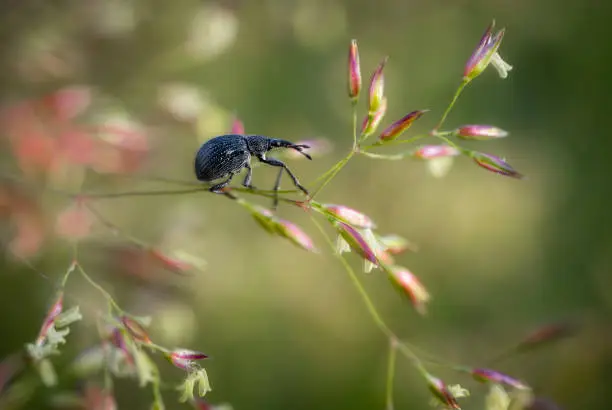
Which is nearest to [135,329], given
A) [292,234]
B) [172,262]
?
[172,262]

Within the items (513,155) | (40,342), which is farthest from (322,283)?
(40,342)

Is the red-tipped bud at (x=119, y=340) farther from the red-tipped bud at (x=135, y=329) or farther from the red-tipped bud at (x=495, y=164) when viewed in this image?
the red-tipped bud at (x=495, y=164)

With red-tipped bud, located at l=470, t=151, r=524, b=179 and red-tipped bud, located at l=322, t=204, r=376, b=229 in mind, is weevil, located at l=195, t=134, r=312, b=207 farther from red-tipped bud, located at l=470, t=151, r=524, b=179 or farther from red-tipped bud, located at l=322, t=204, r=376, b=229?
red-tipped bud, located at l=470, t=151, r=524, b=179

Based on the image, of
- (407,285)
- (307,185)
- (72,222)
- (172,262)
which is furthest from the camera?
(307,185)

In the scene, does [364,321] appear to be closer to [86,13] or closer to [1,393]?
[1,393]

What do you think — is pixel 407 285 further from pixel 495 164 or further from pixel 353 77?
pixel 353 77
